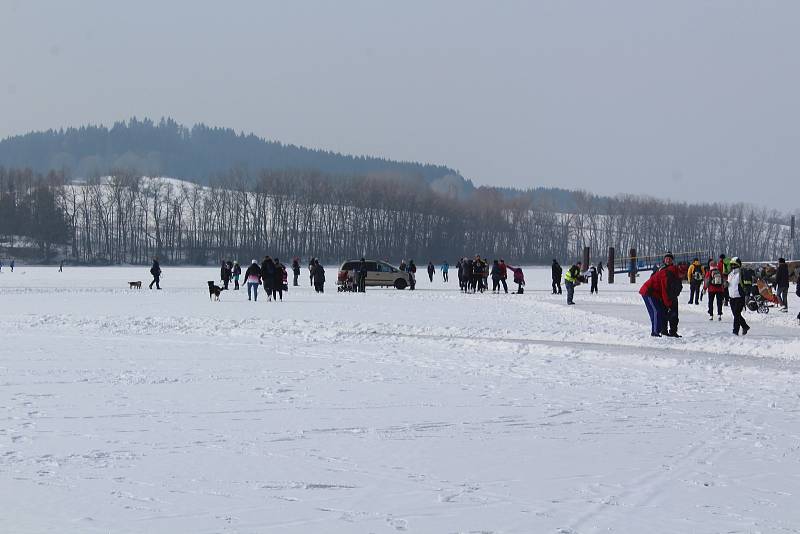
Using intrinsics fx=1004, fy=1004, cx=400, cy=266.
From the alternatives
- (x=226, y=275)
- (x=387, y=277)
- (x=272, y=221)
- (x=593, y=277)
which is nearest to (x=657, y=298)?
(x=593, y=277)

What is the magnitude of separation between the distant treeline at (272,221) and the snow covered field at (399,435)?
10356 cm

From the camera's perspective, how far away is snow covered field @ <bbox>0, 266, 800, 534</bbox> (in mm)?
5887

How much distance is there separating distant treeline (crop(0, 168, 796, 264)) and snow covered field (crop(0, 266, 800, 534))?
104 metres

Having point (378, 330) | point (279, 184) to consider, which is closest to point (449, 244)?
point (279, 184)

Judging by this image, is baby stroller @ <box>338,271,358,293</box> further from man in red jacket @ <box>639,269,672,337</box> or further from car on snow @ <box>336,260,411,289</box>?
man in red jacket @ <box>639,269,672,337</box>

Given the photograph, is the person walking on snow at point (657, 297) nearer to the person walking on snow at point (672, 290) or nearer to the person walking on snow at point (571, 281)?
the person walking on snow at point (672, 290)

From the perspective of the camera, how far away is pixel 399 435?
330 inches

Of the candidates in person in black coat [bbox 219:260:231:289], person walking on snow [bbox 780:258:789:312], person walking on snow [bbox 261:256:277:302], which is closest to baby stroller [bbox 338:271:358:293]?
person in black coat [bbox 219:260:231:289]

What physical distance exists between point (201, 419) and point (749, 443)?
15.4 feet

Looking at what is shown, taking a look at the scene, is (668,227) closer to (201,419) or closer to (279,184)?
(279,184)

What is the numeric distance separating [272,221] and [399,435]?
124 meters

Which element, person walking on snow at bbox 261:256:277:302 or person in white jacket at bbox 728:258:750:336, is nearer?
person in white jacket at bbox 728:258:750:336

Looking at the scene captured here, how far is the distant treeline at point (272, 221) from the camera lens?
12238 centimetres

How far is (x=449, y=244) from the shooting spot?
13850 centimetres
